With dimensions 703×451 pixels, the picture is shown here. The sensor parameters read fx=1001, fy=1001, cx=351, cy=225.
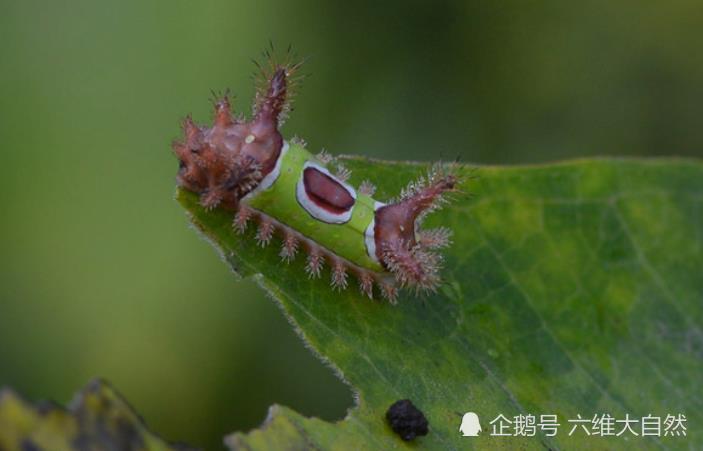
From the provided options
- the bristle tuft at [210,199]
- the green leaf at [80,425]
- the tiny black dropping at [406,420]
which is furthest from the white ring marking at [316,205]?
the green leaf at [80,425]

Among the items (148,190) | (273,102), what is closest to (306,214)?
(273,102)

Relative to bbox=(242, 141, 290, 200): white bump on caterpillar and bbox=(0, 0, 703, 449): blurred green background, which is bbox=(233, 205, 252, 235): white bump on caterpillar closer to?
bbox=(242, 141, 290, 200): white bump on caterpillar

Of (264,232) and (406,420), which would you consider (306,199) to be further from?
(406,420)

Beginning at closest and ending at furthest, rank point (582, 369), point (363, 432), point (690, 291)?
point (363, 432)
point (582, 369)
point (690, 291)

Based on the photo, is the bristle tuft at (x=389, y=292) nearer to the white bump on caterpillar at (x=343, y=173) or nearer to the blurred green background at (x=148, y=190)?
the white bump on caterpillar at (x=343, y=173)

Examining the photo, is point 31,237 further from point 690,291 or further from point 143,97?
point 690,291

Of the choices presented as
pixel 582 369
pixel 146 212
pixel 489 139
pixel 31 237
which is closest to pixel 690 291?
pixel 582 369

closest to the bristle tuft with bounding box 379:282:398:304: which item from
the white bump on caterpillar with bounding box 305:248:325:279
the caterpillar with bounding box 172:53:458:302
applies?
the caterpillar with bounding box 172:53:458:302
